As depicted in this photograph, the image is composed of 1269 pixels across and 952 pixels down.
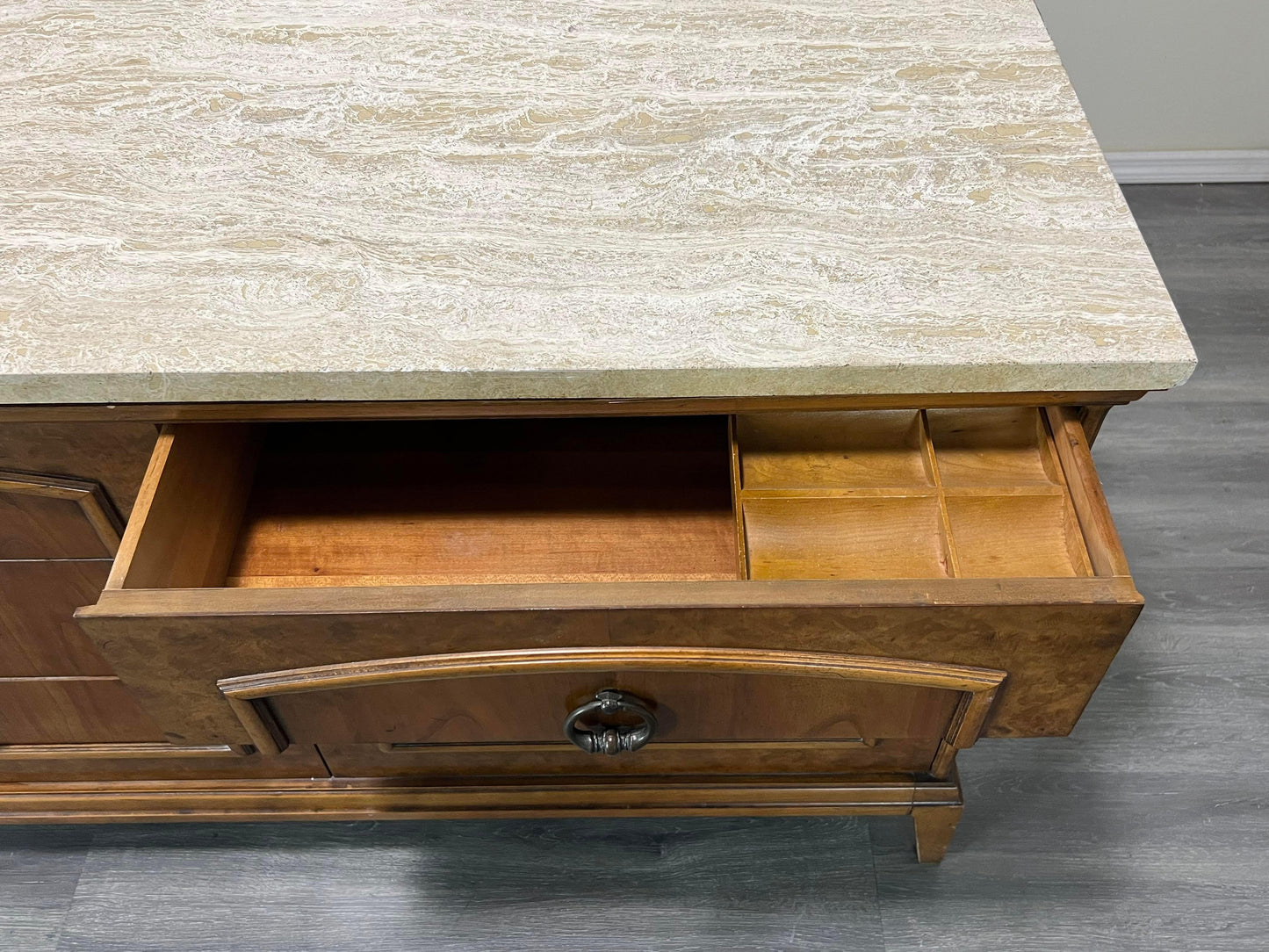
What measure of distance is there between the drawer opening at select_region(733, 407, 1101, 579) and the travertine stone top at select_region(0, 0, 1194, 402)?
12cm

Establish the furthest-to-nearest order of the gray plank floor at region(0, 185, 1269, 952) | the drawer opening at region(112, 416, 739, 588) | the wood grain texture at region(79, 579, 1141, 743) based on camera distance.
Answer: the gray plank floor at region(0, 185, 1269, 952) → the drawer opening at region(112, 416, 739, 588) → the wood grain texture at region(79, 579, 1141, 743)

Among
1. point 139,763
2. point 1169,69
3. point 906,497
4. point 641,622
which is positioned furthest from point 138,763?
point 1169,69

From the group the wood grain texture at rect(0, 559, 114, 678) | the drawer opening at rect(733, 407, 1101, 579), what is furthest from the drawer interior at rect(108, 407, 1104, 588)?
the wood grain texture at rect(0, 559, 114, 678)

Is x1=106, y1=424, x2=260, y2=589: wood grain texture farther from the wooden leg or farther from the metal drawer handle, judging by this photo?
the wooden leg

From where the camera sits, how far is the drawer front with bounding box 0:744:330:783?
85cm

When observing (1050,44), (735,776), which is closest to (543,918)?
(735,776)

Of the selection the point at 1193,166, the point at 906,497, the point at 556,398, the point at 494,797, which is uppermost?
the point at 556,398

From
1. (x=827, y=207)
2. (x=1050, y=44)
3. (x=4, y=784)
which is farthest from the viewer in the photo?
(x=4, y=784)

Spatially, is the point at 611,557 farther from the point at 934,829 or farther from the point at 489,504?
the point at 934,829

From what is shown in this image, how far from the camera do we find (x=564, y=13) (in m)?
0.81

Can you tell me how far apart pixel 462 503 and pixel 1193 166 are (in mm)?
1435

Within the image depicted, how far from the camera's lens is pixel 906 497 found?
0.68 m

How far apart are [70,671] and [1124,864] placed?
956 millimetres

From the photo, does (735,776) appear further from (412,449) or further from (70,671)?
(70,671)
